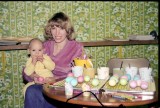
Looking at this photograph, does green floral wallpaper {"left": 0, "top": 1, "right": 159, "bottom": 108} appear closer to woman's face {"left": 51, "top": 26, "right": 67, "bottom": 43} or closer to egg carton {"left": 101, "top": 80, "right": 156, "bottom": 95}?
woman's face {"left": 51, "top": 26, "right": 67, "bottom": 43}

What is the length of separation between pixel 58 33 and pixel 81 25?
2.41 feet

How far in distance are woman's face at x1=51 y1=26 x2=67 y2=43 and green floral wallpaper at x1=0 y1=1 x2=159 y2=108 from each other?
0.63 metres

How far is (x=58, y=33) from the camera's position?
2309 mm

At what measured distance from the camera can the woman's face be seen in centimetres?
231

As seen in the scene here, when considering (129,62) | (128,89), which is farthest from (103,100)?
(129,62)

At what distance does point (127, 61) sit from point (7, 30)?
1385mm

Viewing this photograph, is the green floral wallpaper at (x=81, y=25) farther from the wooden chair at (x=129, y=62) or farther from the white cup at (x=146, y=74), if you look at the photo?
the white cup at (x=146, y=74)

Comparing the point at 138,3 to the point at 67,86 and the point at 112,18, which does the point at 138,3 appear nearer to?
the point at 112,18

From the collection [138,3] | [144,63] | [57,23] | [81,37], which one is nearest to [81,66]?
[57,23]

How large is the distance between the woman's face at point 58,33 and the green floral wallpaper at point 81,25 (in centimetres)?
63

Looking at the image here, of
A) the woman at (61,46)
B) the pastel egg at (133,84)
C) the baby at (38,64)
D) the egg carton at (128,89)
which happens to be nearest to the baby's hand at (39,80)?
the baby at (38,64)

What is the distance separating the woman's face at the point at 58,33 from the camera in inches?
90.9

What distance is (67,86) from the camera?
145cm

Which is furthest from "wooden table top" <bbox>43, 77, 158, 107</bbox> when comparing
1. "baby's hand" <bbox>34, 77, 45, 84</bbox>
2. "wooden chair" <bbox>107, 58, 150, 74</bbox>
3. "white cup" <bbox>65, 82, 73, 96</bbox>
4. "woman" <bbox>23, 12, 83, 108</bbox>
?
"wooden chair" <bbox>107, 58, 150, 74</bbox>
